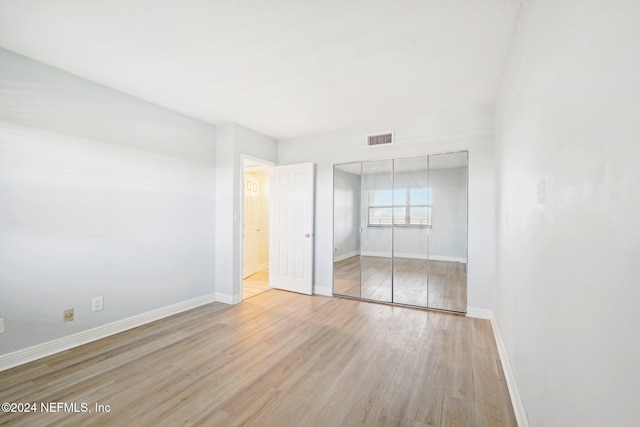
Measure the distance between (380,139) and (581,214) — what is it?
3294mm

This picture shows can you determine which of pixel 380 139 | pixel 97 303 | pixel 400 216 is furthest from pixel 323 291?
pixel 97 303

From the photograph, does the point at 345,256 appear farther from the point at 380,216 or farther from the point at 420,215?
the point at 420,215

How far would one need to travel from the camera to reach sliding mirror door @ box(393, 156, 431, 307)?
364 centimetres

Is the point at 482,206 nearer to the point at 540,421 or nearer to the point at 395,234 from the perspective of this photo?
the point at 395,234

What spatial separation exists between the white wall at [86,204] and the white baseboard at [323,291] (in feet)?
5.89

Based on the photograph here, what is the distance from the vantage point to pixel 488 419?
1.67 metres

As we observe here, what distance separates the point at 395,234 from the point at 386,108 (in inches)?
69.0

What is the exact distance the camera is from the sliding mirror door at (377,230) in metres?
3.90

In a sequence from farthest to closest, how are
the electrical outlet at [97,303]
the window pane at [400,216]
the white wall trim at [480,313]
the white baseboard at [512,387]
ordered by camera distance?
the window pane at [400,216], the white wall trim at [480,313], the electrical outlet at [97,303], the white baseboard at [512,387]

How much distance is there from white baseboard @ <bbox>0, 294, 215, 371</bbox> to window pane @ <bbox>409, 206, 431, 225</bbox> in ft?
10.8

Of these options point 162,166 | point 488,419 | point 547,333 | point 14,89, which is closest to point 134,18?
point 14,89

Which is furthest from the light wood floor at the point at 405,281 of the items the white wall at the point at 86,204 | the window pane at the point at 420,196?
the white wall at the point at 86,204

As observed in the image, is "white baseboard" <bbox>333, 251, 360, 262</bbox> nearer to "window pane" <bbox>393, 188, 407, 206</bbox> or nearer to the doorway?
"window pane" <bbox>393, 188, 407, 206</bbox>

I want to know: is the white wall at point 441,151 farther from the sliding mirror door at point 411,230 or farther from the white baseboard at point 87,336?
A: the white baseboard at point 87,336
